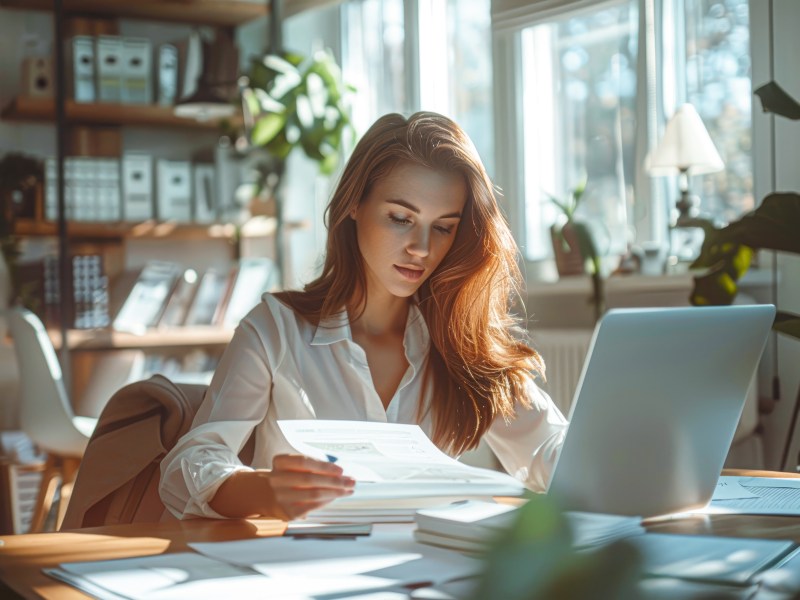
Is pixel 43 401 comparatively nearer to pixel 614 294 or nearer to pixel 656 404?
pixel 614 294

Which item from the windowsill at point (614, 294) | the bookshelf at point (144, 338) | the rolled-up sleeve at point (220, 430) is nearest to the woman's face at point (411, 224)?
the rolled-up sleeve at point (220, 430)

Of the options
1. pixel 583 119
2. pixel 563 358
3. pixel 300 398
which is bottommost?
pixel 563 358

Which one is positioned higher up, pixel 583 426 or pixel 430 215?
pixel 430 215

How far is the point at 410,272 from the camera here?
156cm

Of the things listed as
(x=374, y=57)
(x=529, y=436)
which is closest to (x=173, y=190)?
(x=374, y=57)

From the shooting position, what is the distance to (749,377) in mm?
1118

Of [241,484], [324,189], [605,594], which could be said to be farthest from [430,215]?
[324,189]

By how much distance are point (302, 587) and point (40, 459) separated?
3451mm

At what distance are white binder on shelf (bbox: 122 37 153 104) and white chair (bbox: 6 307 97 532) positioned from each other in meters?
1.52

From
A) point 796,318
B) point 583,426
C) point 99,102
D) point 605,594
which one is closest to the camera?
point 605,594

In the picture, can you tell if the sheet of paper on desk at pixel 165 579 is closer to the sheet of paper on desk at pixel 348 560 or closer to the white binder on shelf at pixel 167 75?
the sheet of paper on desk at pixel 348 560

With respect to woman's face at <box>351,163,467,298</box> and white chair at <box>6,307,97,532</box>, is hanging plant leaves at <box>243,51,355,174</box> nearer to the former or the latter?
white chair at <box>6,307,97,532</box>

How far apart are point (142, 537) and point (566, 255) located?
2.86m

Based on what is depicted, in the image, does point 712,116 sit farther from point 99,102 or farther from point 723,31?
point 99,102
